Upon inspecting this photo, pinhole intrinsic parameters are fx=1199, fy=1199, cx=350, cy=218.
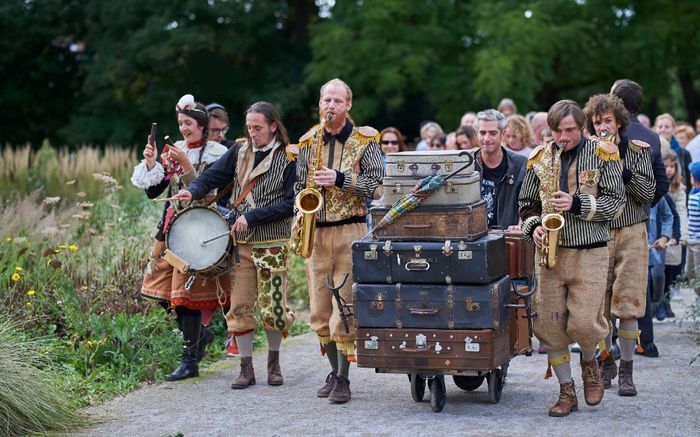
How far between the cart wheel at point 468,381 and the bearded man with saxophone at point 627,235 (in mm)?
846

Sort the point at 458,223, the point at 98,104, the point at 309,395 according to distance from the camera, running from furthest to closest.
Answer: the point at 98,104 → the point at 309,395 → the point at 458,223

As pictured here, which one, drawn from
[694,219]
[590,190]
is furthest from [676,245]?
[590,190]

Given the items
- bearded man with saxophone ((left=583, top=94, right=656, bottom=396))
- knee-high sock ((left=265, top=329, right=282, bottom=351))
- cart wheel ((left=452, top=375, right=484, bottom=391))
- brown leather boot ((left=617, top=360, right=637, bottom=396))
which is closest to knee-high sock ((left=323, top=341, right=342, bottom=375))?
knee-high sock ((left=265, top=329, right=282, bottom=351))

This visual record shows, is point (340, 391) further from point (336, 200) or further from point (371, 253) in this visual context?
point (336, 200)

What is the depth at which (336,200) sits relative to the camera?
25.8ft

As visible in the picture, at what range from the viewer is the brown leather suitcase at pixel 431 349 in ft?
23.3

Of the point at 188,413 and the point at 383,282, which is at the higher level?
the point at 383,282

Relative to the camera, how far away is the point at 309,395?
320 inches

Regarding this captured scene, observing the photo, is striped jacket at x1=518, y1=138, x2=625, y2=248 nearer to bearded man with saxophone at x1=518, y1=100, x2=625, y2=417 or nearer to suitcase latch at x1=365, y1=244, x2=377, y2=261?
bearded man with saxophone at x1=518, y1=100, x2=625, y2=417

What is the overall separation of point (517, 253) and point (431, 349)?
949mm

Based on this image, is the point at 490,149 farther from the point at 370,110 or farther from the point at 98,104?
the point at 98,104

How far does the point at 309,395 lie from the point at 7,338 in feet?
6.69

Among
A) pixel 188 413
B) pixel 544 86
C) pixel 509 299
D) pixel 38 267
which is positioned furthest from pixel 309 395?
pixel 544 86

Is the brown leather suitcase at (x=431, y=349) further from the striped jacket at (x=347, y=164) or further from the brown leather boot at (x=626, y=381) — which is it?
the brown leather boot at (x=626, y=381)
